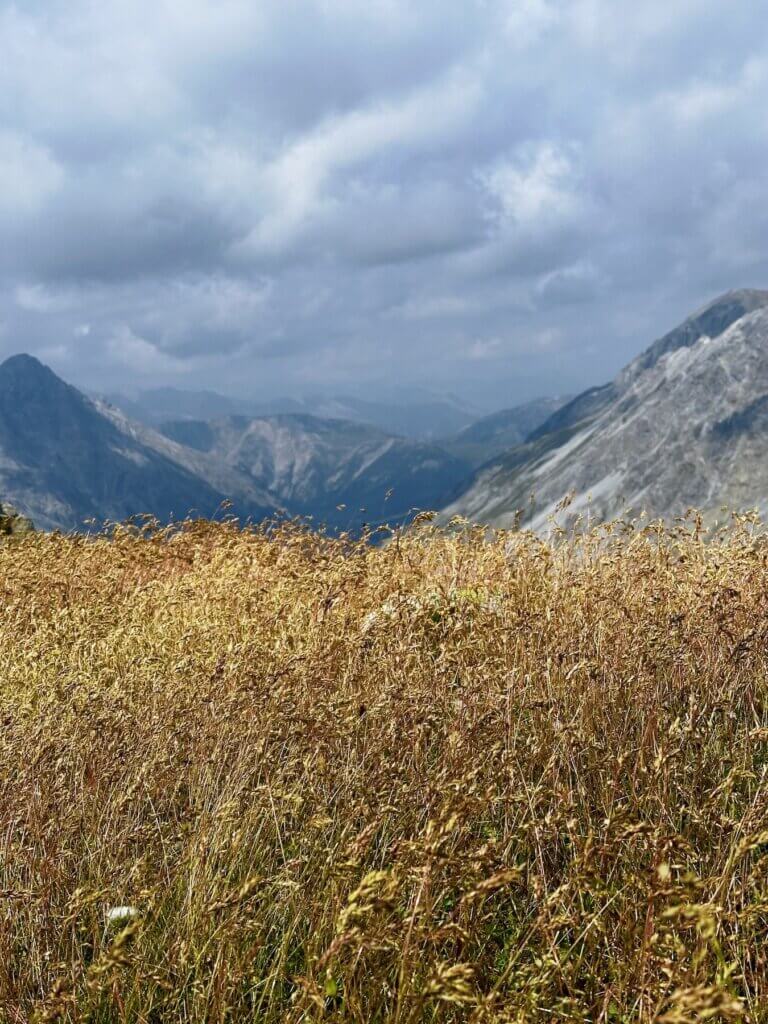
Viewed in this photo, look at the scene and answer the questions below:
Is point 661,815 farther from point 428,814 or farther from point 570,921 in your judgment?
point 570,921

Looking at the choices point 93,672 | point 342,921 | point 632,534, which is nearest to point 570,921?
point 342,921

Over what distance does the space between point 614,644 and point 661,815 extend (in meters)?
1.81

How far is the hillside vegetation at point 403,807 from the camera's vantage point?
3.10 meters

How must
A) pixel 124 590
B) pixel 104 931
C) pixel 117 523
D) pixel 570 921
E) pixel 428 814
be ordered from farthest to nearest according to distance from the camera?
pixel 117 523 → pixel 124 590 → pixel 428 814 → pixel 104 931 → pixel 570 921

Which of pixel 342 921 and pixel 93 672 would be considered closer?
pixel 342 921

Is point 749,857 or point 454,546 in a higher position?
point 454,546

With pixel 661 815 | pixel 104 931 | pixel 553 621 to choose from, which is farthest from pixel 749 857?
pixel 104 931

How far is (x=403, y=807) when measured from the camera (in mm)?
4398

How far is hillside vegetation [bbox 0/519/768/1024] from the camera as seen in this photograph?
10.2ft

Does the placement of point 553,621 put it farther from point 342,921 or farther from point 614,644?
point 342,921

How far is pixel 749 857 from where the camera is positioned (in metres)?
4.26

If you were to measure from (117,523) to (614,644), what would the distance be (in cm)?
960

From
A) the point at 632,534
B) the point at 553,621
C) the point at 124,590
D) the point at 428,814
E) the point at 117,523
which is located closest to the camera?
the point at 428,814

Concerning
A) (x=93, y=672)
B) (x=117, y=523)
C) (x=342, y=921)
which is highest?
(x=117, y=523)
